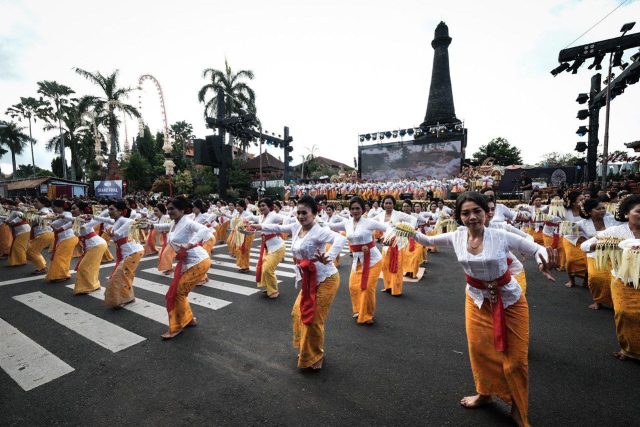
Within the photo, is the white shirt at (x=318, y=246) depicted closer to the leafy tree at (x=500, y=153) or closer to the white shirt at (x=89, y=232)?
the white shirt at (x=89, y=232)

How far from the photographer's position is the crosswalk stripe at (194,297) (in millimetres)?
5566

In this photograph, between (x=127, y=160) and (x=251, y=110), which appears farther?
(x=127, y=160)

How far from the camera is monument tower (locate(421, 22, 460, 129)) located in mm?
37594

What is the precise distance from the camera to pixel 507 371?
2.47 metres

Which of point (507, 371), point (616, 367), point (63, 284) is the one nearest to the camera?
point (507, 371)

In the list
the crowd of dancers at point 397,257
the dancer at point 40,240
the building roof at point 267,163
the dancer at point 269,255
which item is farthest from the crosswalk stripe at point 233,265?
the building roof at point 267,163

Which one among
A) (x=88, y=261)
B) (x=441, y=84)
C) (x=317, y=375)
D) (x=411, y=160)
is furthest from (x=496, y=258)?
(x=441, y=84)

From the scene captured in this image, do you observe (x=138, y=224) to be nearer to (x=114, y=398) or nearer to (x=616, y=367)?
(x=114, y=398)

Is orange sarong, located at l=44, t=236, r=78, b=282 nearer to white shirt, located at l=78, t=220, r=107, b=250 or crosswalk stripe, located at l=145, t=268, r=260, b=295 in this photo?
white shirt, located at l=78, t=220, r=107, b=250

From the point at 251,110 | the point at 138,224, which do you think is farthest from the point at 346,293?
the point at 251,110

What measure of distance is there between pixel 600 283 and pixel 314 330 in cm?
460

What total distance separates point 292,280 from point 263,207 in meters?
1.99

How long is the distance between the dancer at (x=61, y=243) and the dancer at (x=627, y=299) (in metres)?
9.50

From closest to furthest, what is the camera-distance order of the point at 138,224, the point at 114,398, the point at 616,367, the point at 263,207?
the point at 114,398, the point at 616,367, the point at 138,224, the point at 263,207
